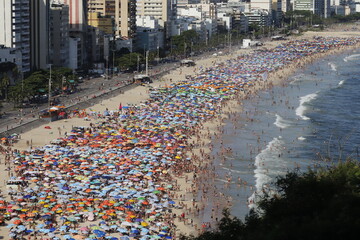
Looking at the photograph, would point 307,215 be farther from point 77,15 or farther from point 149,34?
point 149,34

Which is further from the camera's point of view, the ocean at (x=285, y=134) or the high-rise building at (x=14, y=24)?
the high-rise building at (x=14, y=24)

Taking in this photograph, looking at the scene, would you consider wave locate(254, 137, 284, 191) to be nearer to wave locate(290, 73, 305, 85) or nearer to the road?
the road

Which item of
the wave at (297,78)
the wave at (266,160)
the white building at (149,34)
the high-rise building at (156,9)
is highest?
the high-rise building at (156,9)

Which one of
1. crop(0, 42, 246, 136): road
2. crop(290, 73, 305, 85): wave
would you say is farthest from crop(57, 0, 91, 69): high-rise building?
crop(290, 73, 305, 85): wave

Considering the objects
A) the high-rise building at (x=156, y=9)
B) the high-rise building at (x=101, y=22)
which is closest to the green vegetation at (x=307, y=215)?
the high-rise building at (x=101, y=22)

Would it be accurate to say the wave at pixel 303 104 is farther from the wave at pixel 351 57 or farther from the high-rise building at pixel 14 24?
the wave at pixel 351 57

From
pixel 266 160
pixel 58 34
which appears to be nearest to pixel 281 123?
pixel 266 160

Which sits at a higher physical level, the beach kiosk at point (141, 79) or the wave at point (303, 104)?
the beach kiosk at point (141, 79)

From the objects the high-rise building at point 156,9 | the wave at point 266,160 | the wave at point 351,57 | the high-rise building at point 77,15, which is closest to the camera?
the wave at point 266,160

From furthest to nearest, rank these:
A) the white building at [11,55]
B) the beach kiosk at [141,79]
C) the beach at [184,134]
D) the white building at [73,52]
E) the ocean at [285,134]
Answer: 1. the white building at [73,52]
2. the beach kiosk at [141,79]
3. the white building at [11,55]
4. the ocean at [285,134]
5. the beach at [184,134]
